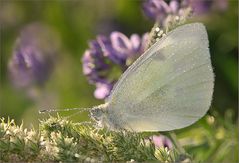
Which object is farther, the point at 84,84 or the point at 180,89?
the point at 84,84

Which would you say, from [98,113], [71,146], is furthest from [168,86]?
[71,146]

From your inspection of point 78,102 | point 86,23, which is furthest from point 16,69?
point 86,23

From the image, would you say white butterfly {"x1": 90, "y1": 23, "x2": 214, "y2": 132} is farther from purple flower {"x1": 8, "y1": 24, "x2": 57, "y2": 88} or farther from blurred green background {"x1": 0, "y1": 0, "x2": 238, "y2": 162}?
purple flower {"x1": 8, "y1": 24, "x2": 57, "y2": 88}

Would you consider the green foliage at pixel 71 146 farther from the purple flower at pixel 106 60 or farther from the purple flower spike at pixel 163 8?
the purple flower spike at pixel 163 8

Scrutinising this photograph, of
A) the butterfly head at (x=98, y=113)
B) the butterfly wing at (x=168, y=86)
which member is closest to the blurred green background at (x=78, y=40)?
the butterfly wing at (x=168, y=86)

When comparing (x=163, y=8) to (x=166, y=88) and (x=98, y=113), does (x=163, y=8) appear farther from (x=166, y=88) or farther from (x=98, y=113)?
(x=98, y=113)

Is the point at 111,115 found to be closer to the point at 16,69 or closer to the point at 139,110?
the point at 139,110

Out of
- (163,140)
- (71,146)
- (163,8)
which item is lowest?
(71,146)
